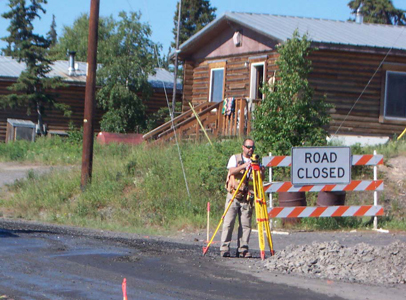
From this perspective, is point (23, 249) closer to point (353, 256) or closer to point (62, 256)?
point (62, 256)

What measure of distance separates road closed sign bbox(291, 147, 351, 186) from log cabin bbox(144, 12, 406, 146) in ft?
21.0

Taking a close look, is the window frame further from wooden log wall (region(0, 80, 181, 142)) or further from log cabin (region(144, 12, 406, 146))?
wooden log wall (region(0, 80, 181, 142))

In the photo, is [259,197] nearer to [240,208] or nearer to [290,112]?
[240,208]

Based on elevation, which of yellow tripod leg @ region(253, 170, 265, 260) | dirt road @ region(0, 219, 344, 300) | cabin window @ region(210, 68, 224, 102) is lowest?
dirt road @ region(0, 219, 344, 300)

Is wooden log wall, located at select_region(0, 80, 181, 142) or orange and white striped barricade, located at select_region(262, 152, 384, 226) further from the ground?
wooden log wall, located at select_region(0, 80, 181, 142)

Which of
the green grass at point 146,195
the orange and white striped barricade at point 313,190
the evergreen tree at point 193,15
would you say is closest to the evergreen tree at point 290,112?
the green grass at point 146,195

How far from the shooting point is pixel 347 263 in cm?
902

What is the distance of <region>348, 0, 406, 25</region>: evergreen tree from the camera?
55781 millimetres

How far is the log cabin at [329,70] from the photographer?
71.3 feet

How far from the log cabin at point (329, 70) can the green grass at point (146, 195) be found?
2.62 m

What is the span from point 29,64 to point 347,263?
89.0ft

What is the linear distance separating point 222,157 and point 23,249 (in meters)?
8.19

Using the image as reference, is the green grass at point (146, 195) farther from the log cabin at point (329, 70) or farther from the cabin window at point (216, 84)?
the cabin window at point (216, 84)

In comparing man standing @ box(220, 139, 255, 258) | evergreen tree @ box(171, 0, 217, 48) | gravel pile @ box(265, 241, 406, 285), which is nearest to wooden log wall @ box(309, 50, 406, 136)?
man standing @ box(220, 139, 255, 258)
